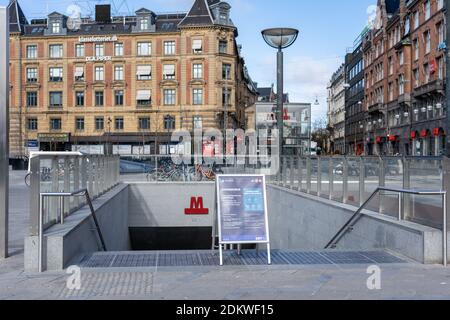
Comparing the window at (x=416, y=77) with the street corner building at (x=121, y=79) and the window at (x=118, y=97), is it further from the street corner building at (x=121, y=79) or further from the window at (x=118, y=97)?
the window at (x=118, y=97)

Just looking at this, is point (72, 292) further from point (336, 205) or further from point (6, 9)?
point (336, 205)

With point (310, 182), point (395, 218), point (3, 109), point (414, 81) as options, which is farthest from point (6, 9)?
point (414, 81)

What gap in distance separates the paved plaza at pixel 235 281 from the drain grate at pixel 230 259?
0.06m

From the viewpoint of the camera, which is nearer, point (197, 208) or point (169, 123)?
point (197, 208)

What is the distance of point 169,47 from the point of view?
2660 inches

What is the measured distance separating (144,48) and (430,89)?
33.1 metres

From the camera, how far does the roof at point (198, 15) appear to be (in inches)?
2616

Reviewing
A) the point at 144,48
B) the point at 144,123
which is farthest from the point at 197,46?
the point at 144,123

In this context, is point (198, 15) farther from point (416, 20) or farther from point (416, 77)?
point (416, 77)

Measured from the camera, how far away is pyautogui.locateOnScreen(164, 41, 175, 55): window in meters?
67.4

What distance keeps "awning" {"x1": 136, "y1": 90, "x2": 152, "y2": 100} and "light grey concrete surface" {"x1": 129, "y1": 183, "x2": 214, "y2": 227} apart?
44696mm

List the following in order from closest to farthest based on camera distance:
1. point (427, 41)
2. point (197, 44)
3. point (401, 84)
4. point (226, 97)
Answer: point (427, 41) → point (401, 84) → point (197, 44) → point (226, 97)

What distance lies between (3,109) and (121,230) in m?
10.2

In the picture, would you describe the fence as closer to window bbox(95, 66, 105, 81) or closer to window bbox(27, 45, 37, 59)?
window bbox(95, 66, 105, 81)
